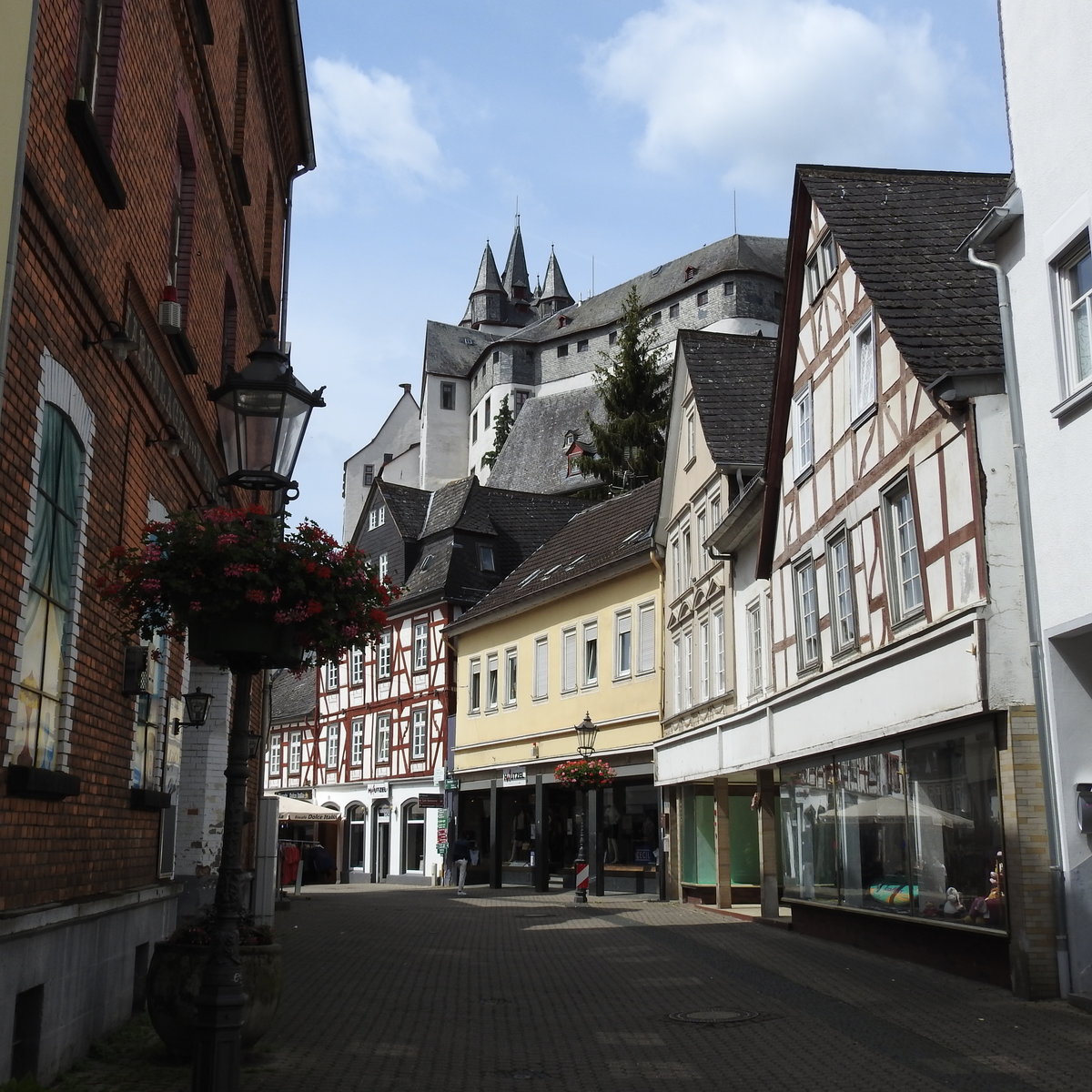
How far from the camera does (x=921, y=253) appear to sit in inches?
621

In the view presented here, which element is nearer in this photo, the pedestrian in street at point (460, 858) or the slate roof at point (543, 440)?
the pedestrian in street at point (460, 858)

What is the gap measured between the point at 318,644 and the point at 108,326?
262 centimetres

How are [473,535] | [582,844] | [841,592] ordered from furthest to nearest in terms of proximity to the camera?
[473,535] → [582,844] → [841,592]

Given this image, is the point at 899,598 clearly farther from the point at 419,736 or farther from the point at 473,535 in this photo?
the point at 473,535

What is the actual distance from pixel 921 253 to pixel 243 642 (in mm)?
10762

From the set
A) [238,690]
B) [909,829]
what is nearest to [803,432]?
[909,829]

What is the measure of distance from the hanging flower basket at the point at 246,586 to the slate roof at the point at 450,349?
91583mm

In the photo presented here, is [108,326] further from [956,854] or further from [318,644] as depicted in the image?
[956,854]

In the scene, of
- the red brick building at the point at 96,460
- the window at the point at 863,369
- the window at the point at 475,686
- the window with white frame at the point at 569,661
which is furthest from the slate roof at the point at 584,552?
the red brick building at the point at 96,460

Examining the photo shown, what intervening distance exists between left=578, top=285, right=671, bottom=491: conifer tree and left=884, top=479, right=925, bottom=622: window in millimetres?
42871

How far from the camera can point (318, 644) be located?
795 cm

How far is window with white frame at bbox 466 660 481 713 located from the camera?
37281mm

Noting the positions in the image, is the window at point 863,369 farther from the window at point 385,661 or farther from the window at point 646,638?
the window at point 385,661

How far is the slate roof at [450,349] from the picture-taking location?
9938 centimetres
